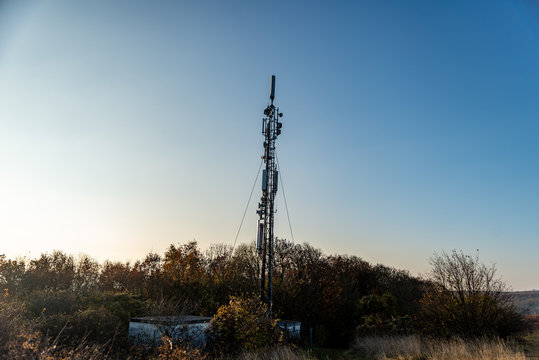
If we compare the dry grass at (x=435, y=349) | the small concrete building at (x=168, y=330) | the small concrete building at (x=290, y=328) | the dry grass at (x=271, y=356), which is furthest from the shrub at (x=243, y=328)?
the dry grass at (x=435, y=349)

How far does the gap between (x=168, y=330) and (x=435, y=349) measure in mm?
11179

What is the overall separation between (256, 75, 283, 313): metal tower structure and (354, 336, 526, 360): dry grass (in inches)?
238

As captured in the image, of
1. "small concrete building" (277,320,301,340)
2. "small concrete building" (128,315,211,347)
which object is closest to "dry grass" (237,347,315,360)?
"small concrete building" (128,315,211,347)

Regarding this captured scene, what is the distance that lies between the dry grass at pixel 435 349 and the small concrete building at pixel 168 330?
315 inches

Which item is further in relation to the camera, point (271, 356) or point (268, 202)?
point (268, 202)

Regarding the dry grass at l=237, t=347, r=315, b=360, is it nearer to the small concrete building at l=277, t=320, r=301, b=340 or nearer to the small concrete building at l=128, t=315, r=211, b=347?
the small concrete building at l=128, t=315, r=211, b=347

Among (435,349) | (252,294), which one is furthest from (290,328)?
(435,349)

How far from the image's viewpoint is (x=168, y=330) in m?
15.1

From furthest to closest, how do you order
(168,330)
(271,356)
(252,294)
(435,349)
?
(252,294)
(435,349)
(168,330)
(271,356)

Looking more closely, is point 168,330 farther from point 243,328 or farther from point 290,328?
point 290,328

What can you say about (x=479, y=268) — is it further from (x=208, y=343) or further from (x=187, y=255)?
(x=187, y=255)

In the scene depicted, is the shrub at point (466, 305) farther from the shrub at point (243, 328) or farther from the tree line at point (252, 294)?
the shrub at point (243, 328)

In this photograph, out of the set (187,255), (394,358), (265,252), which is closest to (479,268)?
(394,358)

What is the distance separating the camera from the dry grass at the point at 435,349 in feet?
44.3
